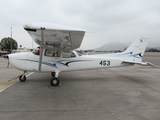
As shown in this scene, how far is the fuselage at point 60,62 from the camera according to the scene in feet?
23.6

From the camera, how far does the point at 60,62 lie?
295 inches

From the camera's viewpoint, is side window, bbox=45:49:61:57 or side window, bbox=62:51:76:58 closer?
side window, bbox=45:49:61:57

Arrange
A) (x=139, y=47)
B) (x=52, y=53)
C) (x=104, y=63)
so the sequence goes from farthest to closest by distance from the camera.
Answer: (x=139, y=47) < (x=104, y=63) < (x=52, y=53)

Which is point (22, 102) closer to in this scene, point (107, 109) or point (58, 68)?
point (107, 109)

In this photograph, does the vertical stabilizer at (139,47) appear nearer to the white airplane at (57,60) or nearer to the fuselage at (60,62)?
the white airplane at (57,60)

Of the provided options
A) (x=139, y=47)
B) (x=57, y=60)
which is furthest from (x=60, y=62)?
(x=139, y=47)

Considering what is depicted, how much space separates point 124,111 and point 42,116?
2.02 meters

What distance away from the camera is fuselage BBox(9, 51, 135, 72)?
7.18m

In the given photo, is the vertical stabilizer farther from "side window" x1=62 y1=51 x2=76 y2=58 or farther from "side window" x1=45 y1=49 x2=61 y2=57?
"side window" x1=45 y1=49 x2=61 y2=57

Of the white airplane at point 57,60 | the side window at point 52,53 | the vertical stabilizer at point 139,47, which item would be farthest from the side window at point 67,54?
the vertical stabilizer at point 139,47

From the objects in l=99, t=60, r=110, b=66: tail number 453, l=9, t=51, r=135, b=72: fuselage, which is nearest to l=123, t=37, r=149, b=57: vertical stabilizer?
l=9, t=51, r=135, b=72: fuselage

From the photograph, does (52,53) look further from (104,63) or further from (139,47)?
(139,47)

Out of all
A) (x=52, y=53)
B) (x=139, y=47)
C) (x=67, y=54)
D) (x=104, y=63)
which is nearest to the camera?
(x=52, y=53)

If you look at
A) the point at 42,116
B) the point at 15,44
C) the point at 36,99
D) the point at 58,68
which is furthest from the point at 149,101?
the point at 15,44
